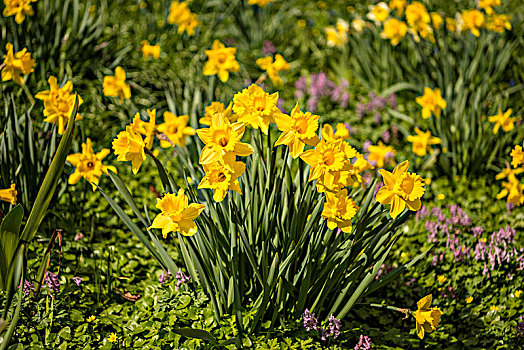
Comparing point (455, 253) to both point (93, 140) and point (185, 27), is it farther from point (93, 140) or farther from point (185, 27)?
point (185, 27)

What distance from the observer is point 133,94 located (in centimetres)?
403

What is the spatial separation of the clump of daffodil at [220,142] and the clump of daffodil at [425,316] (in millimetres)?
1004

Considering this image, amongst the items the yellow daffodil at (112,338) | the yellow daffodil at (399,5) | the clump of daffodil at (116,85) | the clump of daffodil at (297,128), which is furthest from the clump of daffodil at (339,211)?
the yellow daffodil at (399,5)

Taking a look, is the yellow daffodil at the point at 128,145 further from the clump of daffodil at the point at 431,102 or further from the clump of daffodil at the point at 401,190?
the clump of daffodil at the point at 431,102

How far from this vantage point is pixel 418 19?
397 centimetres

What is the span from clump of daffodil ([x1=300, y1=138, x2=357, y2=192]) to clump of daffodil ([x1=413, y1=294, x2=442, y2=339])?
2.16 feet

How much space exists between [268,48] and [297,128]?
10.5 feet

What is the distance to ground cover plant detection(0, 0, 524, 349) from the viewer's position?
190 cm

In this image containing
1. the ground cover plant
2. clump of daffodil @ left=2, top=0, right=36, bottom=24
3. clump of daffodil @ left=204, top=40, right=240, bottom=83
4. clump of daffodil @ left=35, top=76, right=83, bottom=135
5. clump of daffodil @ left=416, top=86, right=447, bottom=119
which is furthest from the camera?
clump of daffodil @ left=416, top=86, right=447, bottom=119

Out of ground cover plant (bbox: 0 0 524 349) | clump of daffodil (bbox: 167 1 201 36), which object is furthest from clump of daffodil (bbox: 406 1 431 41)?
clump of daffodil (bbox: 167 1 201 36)

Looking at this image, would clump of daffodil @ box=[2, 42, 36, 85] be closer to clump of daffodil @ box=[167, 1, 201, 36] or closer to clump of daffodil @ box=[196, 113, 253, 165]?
A: clump of daffodil @ box=[196, 113, 253, 165]

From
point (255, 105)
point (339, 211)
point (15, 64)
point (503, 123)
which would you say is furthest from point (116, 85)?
point (503, 123)

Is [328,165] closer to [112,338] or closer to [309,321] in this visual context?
[309,321]

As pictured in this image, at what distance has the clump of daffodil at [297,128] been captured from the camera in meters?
1.71
